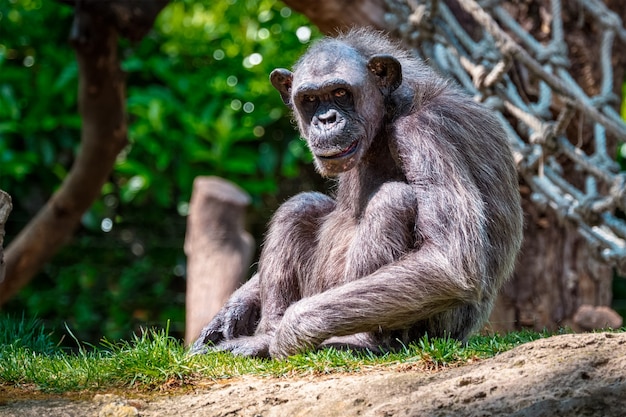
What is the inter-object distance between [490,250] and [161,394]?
2002 millimetres

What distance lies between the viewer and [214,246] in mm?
10961

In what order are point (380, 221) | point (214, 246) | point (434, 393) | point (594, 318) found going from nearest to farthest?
point (434, 393) < point (380, 221) < point (594, 318) < point (214, 246)

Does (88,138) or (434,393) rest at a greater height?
(88,138)

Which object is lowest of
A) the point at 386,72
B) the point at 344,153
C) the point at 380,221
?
the point at 380,221

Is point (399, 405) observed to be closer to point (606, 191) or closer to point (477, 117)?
point (477, 117)

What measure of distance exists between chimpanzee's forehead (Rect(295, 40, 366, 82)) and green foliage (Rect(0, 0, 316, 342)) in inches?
243

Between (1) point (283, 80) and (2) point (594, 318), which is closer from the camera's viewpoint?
(1) point (283, 80)

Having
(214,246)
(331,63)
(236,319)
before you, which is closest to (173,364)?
(236,319)

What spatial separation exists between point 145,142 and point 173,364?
7.41m

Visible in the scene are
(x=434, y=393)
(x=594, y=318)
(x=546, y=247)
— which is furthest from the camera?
(x=546, y=247)

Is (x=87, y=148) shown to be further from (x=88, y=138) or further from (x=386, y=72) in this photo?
(x=386, y=72)

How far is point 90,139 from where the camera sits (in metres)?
10.3

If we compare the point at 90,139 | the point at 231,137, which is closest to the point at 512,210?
the point at 90,139

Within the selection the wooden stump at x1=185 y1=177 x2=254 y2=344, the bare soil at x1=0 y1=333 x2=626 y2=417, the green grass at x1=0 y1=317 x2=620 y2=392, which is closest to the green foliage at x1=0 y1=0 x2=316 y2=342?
the wooden stump at x1=185 y1=177 x2=254 y2=344
